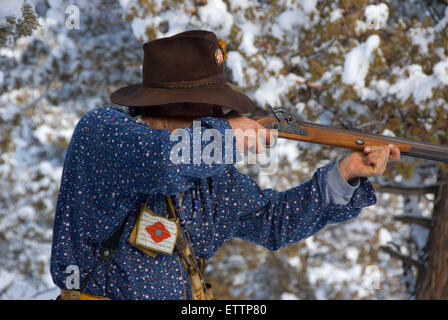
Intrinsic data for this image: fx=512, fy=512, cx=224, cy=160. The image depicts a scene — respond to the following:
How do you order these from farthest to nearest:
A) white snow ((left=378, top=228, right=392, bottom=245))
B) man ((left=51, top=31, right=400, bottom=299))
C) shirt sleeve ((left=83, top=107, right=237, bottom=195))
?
white snow ((left=378, top=228, right=392, bottom=245)) < man ((left=51, top=31, right=400, bottom=299)) < shirt sleeve ((left=83, top=107, right=237, bottom=195))

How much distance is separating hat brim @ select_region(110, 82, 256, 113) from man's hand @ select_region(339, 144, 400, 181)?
499 millimetres

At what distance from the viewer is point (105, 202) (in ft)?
6.63

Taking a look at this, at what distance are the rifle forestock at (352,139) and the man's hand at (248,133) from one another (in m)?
0.11

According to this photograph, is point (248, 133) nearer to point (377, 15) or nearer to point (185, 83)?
point (185, 83)

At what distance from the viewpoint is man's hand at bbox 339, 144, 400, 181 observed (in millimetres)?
2195

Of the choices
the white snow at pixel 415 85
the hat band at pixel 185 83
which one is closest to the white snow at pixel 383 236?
the white snow at pixel 415 85

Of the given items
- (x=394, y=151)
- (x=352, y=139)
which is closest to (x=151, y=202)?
(x=352, y=139)

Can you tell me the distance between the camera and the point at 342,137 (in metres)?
2.29

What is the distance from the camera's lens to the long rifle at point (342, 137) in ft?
7.37

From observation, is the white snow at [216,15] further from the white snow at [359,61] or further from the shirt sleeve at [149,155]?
the shirt sleeve at [149,155]

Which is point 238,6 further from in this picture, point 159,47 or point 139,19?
point 159,47

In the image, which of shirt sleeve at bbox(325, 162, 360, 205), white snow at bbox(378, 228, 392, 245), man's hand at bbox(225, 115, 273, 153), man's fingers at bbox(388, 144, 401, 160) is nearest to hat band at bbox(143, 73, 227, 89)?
man's hand at bbox(225, 115, 273, 153)

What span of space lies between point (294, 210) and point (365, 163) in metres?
0.38

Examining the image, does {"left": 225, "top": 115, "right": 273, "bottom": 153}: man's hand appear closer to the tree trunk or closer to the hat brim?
the hat brim
